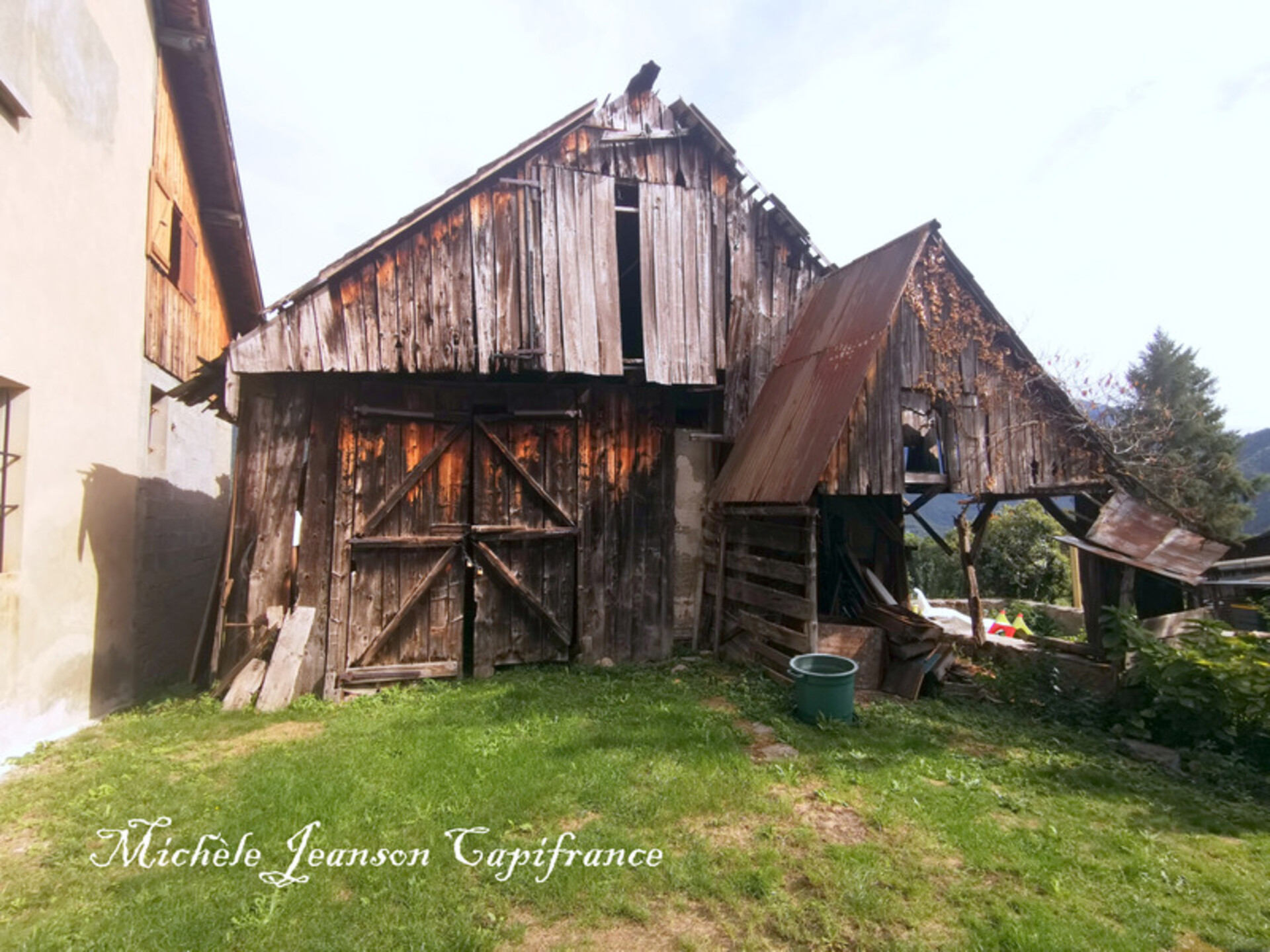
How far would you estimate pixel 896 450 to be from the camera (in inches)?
326

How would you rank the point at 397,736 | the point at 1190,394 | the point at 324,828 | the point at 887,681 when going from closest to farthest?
the point at 324,828 → the point at 397,736 → the point at 887,681 → the point at 1190,394

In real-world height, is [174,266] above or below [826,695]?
above

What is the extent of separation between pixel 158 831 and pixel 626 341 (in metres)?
9.06

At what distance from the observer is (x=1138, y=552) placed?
7.90 meters

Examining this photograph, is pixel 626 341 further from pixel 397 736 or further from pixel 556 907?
pixel 556 907

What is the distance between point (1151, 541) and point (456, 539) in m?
8.71

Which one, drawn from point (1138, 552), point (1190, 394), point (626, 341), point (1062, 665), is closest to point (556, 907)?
point (1062, 665)

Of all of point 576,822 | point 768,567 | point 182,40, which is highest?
point 182,40

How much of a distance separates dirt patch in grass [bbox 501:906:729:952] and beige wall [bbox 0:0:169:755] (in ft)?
18.5

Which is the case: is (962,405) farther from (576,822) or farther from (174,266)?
(174,266)

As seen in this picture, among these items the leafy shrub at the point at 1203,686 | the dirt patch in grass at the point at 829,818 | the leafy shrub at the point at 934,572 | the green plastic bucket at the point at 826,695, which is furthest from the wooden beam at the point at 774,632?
the leafy shrub at the point at 934,572

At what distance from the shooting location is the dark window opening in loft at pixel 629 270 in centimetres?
1016

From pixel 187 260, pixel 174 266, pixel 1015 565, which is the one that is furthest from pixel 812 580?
pixel 1015 565

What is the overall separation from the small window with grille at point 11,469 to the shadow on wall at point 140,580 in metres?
0.99
